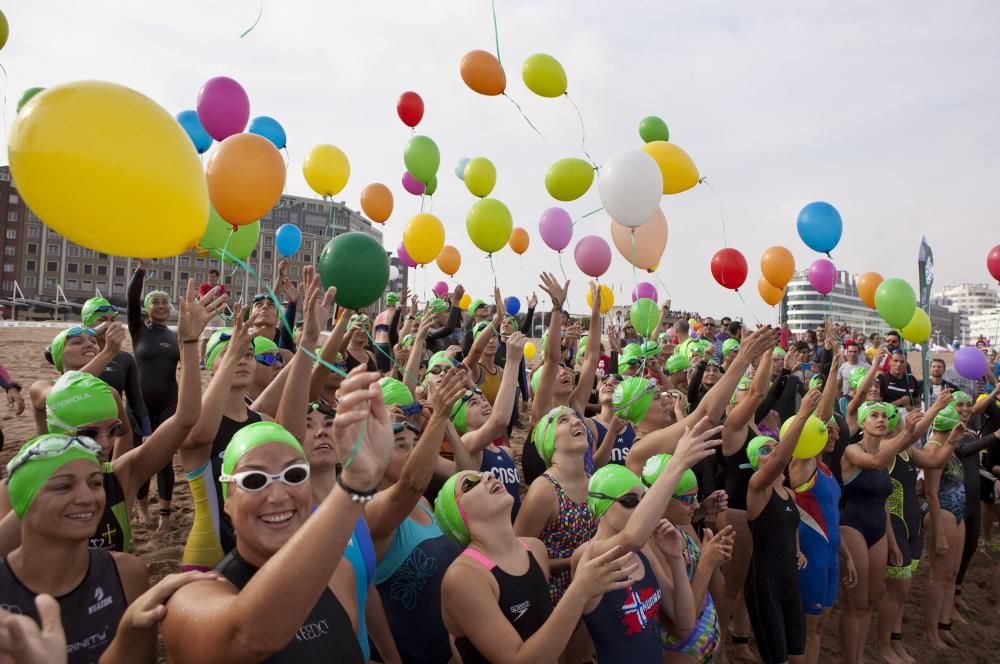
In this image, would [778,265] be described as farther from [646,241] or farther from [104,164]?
[104,164]

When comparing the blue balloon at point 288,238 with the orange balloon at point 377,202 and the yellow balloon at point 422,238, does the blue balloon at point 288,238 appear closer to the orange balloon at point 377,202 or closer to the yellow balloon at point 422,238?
the orange balloon at point 377,202

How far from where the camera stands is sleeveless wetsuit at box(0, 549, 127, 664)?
1.95 m

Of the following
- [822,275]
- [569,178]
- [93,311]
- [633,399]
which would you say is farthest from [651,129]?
[93,311]

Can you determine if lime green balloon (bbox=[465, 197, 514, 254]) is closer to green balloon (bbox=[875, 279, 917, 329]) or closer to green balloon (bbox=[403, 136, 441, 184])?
green balloon (bbox=[403, 136, 441, 184])

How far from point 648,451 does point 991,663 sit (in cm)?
395

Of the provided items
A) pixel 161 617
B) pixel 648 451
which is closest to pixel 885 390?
pixel 648 451

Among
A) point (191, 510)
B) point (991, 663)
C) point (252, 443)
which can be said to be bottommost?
point (991, 663)

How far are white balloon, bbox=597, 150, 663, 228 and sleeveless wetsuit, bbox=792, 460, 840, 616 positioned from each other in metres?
2.61

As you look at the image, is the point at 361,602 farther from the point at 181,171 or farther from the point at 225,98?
the point at 225,98

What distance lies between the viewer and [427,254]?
295 inches

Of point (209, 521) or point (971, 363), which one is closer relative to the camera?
point (209, 521)

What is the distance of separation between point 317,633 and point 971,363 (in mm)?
10462

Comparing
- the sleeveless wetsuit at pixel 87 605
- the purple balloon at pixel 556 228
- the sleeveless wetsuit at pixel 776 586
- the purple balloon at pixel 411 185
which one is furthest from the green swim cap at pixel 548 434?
the purple balloon at pixel 411 185

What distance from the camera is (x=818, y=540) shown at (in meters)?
4.36
